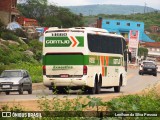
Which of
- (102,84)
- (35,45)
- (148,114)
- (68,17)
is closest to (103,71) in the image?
(102,84)

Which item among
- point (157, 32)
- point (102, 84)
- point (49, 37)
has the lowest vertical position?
point (157, 32)

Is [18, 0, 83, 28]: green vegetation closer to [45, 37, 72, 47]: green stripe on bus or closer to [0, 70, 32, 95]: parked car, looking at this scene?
[0, 70, 32, 95]: parked car

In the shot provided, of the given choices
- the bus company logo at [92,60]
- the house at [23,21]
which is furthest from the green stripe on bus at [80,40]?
the house at [23,21]

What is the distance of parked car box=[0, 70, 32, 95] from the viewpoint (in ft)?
103

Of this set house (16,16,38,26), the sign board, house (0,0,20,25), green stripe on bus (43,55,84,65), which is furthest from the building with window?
green stripe on bus (43,55,84,65)

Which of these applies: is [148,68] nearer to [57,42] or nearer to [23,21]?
[23,21]

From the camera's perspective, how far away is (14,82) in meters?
31.5

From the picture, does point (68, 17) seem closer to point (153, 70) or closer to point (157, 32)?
point (153, 70)

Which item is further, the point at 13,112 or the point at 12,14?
the point at 12,14

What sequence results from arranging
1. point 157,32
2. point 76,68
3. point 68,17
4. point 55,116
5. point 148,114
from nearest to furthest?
point 55,116 < point 148,114 < point 76,68 < point 68,17 < point 157,32

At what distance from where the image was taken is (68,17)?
103938mm

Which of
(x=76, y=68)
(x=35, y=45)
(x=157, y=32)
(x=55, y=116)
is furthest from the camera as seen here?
(x=157, y=32)

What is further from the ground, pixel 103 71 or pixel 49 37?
pixel 49 37

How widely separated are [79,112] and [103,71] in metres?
20.5
